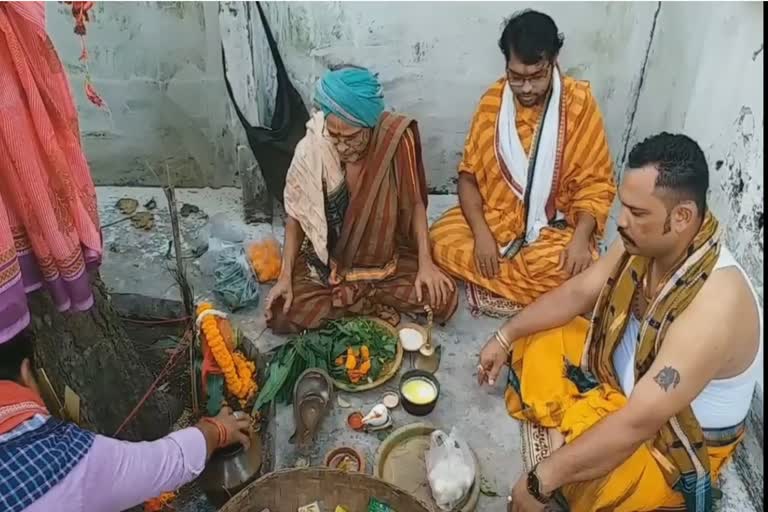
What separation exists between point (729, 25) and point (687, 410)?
1.69 metres

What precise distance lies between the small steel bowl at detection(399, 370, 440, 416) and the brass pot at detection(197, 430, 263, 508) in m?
0.62

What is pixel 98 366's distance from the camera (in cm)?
299

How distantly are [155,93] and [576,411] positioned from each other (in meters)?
2.72

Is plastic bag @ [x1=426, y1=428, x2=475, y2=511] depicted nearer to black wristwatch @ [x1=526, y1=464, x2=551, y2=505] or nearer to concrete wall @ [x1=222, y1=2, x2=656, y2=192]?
black wristwatch @ [x1=526, y1=464, x2=551, y2=505]

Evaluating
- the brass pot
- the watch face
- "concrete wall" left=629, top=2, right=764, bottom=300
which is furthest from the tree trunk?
"concrete wall" left=629, top=2, right=764, bottom=300

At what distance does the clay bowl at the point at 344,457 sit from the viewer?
2916mm

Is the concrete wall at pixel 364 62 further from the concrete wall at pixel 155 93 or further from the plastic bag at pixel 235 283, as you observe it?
the plastic bag at pixel 235 283

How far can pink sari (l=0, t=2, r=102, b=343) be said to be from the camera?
208 centimetres

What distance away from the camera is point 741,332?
7.89 feet

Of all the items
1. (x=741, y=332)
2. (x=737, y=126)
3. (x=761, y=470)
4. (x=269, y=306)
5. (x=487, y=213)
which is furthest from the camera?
(x=487, y=213)

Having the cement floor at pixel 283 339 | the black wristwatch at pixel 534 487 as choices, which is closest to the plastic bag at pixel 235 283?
the cement floor at pixel 283 339

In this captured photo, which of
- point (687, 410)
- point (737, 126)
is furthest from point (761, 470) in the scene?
point (737, 126)

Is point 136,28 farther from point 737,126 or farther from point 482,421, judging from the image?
point 737,126

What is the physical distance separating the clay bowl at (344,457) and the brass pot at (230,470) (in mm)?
260
